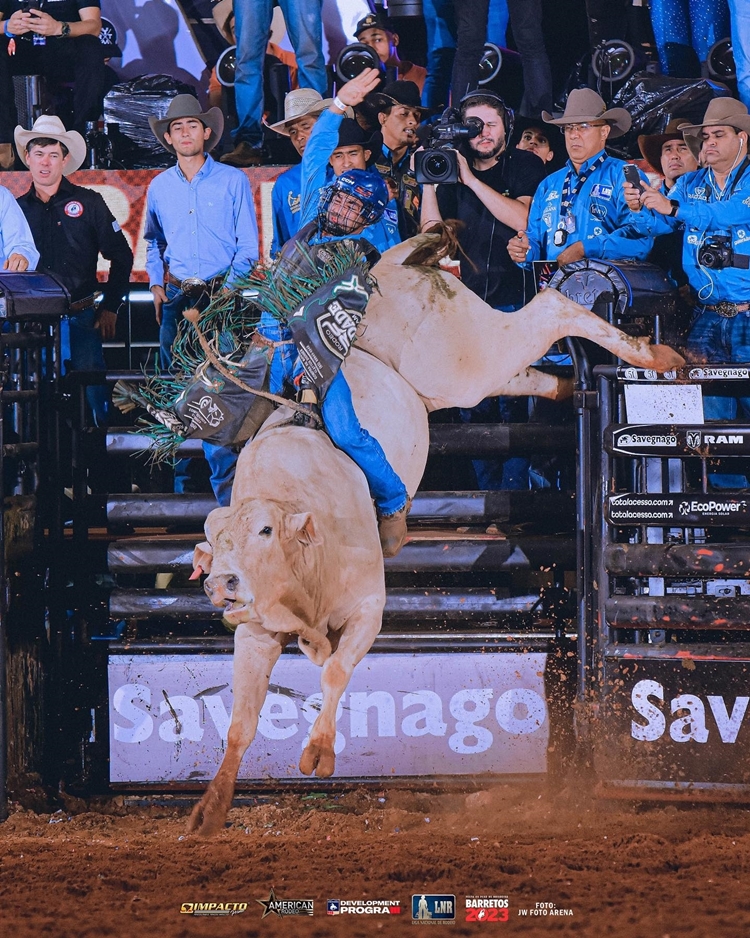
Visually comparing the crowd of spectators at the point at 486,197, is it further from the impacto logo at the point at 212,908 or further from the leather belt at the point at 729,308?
the impacto logo at the point at 212,908

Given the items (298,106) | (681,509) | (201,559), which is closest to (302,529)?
(201,559)

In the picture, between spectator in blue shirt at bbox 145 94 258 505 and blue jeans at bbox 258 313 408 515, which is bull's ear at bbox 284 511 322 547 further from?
spectator in blue shirt at bbox 145 94 258 505

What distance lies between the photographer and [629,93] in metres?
6.00

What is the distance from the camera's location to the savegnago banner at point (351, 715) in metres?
5.07

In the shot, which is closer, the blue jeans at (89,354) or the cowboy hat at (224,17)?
the blue jeans at (89,354)

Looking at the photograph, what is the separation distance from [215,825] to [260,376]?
1667 millimetres

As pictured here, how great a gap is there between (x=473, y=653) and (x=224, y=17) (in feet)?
14.3

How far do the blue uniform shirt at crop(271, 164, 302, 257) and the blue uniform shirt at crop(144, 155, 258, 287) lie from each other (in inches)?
4.7

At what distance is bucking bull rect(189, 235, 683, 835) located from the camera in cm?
359

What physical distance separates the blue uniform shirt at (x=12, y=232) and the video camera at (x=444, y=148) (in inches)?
78.7

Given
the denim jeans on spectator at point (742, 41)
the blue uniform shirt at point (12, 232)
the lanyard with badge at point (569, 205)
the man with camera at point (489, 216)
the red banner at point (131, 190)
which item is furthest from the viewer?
the red banner at point (131, 190)

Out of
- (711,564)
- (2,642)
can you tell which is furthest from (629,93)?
Result: (2,642)

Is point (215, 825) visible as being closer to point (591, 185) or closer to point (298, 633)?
point (298, 633)

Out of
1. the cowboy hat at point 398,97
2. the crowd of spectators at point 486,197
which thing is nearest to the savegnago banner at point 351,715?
the crowd of spectators at point 486,197
